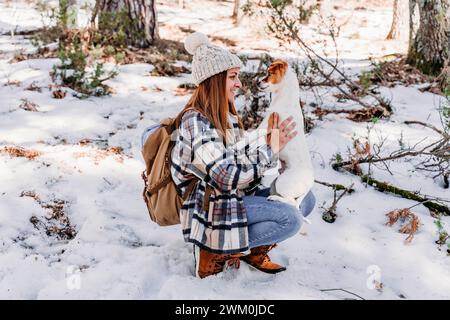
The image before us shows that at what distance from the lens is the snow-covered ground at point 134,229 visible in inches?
112

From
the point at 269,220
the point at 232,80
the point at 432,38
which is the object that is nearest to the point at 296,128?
the point at 232,80

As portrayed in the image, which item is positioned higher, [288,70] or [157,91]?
[288,70]

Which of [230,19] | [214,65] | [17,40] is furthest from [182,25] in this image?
[214,65]

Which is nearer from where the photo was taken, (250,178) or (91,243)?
(250,178)

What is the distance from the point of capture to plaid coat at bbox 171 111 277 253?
257 cm

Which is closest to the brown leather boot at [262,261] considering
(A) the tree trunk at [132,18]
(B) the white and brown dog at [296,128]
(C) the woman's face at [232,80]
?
(B) the white and brown dog at [296,128]

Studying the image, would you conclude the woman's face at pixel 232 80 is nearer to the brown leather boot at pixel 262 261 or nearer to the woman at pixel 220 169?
the woman at pixel 220 169

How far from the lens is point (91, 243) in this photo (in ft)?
10.6

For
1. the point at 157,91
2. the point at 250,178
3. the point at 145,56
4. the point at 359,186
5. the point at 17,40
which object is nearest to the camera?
the point at 250,178

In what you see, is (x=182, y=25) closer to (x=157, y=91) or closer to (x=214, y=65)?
(x=157, y=91)

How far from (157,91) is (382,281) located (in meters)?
4.49

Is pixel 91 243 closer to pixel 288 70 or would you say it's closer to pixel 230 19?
pixel 288 70

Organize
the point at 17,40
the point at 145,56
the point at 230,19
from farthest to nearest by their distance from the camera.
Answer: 1. the point at 230,19
2. the point at 17,40
3. the point at 145,56

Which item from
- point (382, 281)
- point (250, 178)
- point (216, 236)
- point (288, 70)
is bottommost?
point (382, 281)
